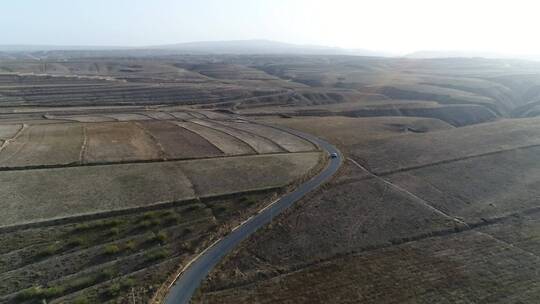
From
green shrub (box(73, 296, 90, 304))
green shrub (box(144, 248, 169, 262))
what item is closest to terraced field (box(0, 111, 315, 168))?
green shrub (box(144, 248, 169, 262))

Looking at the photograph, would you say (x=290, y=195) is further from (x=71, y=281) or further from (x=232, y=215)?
(x=71, y=281)

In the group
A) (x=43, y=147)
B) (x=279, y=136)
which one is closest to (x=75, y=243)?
(x=43, y=147)

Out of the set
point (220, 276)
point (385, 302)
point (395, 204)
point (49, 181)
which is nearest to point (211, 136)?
point (49, 181)

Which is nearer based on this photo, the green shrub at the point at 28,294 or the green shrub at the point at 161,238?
the green shrub at the point at 28,294

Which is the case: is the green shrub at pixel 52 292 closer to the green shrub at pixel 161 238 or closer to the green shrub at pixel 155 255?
the green shrub at pixel 155 255

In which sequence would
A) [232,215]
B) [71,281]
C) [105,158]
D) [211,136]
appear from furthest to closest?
1. [211,136]
2. [105,158]
3. [232,215]
4. [71,281]

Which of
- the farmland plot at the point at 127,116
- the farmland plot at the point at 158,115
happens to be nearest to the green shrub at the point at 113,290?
the farmland plot at the point at 127,116

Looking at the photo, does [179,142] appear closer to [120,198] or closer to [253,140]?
[253,140]

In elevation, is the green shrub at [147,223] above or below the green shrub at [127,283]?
above

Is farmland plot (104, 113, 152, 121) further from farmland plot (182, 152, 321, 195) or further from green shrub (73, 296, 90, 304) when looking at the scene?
green shrub (73, 296, 90, 304)
